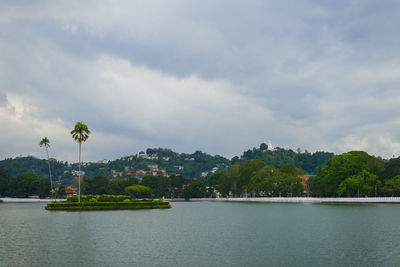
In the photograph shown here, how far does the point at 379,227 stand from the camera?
1515 inches

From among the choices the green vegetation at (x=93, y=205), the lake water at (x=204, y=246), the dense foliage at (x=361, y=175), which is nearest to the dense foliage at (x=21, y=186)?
the green vegetation at (x=93, y=205)

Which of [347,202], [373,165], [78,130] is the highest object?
[78,130]

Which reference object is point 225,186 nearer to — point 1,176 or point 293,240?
point 1,176

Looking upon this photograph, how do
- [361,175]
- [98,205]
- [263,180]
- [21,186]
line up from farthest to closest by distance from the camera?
[21,186] → [263,180] → [361,175] → [98,205]

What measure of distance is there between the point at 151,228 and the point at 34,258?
18.3 meters

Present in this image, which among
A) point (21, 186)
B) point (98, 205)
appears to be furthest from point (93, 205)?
point (21, 186)

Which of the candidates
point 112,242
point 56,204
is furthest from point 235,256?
point 56,204

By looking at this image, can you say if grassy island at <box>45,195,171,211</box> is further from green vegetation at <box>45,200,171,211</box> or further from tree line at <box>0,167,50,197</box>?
tree line at <box>0,167,50,197</box>

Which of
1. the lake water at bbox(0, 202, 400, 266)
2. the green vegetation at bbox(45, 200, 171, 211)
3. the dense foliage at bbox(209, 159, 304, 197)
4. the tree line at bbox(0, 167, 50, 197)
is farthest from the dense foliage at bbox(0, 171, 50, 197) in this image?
the lake water at bbox(0, 202, 400, 266)

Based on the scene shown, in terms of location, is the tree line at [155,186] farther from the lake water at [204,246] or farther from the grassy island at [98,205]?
the lake water at [204,246]

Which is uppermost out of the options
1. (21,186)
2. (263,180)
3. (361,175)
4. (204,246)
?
(361,175)

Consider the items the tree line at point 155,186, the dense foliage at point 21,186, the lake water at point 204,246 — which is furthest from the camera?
the tree line at point 155,186

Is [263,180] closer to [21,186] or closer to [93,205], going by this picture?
[93,205]

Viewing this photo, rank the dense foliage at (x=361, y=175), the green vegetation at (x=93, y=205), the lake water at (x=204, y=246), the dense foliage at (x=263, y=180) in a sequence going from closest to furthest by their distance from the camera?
the lake water at (x=204, y=246) → the green vegetation at (x=93, y=205) → the dense foliage at (x=361, y=175) → the dense foliage at (x=263, y=180)
